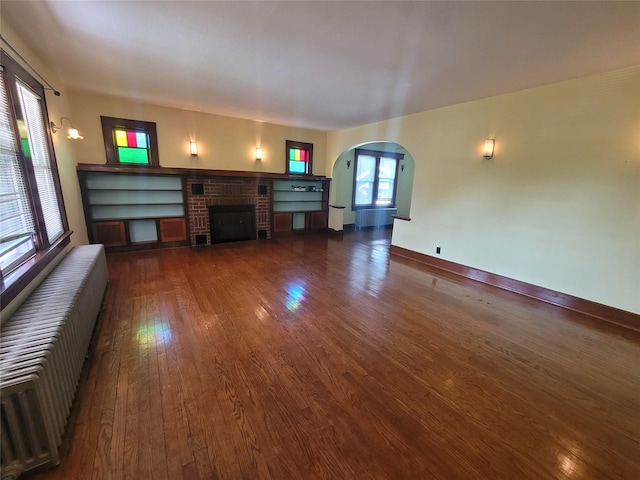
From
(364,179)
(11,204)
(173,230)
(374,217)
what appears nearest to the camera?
(11,204)

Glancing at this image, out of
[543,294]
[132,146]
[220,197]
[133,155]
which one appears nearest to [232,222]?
[220,197]

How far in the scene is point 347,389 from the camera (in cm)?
194

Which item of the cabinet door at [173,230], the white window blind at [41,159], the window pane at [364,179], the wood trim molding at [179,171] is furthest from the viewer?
the window pane at [364,179]

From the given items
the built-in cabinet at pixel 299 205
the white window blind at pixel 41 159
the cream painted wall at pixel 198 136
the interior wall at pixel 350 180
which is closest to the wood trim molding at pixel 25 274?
the white window blind at pixel 41 159

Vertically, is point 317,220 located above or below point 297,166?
below

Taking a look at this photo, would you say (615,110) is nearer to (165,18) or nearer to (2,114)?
(165,18)

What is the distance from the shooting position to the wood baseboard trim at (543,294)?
2960 mm

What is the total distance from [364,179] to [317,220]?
1.95 meters

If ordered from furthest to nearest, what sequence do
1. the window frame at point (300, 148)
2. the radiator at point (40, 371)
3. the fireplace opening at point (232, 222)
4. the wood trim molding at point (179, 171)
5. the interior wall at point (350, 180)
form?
the interior wall at point (350, 180) < the window frame at point (300, 148) < the fireplace opening at point (232, 222) < the wood trim molding at point (179, 171) < the radiator at point (40, 371)

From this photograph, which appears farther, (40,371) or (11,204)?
(11,204)

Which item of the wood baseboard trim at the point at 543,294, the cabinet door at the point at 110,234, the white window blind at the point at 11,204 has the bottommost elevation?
the wood baseboard trim at the point at 543,294

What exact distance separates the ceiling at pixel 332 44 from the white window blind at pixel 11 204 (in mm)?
921

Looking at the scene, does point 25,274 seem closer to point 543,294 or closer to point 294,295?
point 294,295

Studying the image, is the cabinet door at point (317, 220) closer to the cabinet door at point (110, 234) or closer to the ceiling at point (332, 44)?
the ceiling at point (332, 44)
